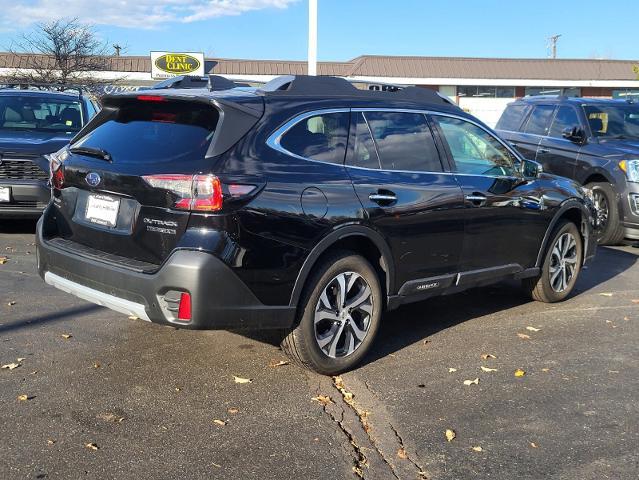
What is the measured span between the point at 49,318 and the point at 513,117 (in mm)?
8282

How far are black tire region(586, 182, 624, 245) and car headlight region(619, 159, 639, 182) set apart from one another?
0.28m

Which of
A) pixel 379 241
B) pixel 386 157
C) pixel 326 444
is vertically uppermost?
pixel 386 157

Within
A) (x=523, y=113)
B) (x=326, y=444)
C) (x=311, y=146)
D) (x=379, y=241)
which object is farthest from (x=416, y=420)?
(x=523, y=113)

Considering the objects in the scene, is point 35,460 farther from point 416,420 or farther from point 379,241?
point 379,241

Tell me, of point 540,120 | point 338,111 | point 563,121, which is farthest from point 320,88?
point 540,120

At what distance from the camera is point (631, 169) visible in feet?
28.6

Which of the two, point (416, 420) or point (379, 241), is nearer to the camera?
point (416, 420)

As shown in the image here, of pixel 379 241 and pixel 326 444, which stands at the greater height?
pixel 379 241

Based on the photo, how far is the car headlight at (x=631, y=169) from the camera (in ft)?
28.5

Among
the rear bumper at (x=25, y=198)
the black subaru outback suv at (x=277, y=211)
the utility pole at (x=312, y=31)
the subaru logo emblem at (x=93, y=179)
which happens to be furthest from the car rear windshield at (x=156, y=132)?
the utility pole at (x=312, y=31)

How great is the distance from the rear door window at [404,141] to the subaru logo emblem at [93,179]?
1.81 metres

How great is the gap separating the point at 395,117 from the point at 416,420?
2.16 metres

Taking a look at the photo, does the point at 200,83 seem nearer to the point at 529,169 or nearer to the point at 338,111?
the point at 338,111

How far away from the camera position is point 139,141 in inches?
165
